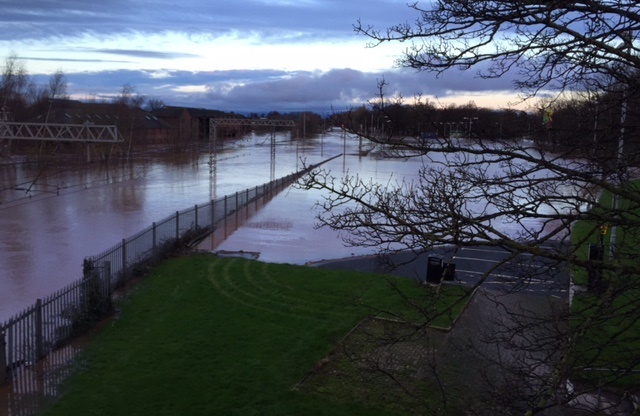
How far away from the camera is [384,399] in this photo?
8.69m

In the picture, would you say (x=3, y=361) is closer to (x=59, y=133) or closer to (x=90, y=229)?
(x=90, y=229)

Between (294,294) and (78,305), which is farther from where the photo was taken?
(294,294)

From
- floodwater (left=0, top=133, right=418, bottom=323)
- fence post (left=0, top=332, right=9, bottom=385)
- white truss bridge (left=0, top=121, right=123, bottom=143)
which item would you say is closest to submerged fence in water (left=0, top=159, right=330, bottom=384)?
fence post (left=0, top=332, right=9, bottom=385)

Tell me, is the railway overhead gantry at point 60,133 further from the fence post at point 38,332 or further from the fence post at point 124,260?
the fence post at point 38,332

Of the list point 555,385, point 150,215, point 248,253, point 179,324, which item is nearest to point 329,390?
point 179,324

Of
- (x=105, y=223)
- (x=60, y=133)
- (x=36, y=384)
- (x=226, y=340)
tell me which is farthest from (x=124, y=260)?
(x=60, y=133)

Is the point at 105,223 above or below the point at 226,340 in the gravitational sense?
below

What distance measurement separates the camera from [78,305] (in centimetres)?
1155

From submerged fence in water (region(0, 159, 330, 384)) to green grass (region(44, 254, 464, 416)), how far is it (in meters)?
0.55

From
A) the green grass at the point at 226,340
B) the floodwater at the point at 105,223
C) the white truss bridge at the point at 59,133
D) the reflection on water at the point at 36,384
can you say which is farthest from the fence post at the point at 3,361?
the white truss bridge at the point at 59,133

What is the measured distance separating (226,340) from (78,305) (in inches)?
126

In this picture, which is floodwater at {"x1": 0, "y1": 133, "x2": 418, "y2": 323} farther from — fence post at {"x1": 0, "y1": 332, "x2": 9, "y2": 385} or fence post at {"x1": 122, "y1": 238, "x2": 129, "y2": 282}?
fence post at {"x1": 0, "y1": 332, "x2": 9, "y2": 385}

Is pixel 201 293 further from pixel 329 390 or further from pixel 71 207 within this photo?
pixel 71 207

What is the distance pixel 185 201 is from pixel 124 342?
21.8 meters
